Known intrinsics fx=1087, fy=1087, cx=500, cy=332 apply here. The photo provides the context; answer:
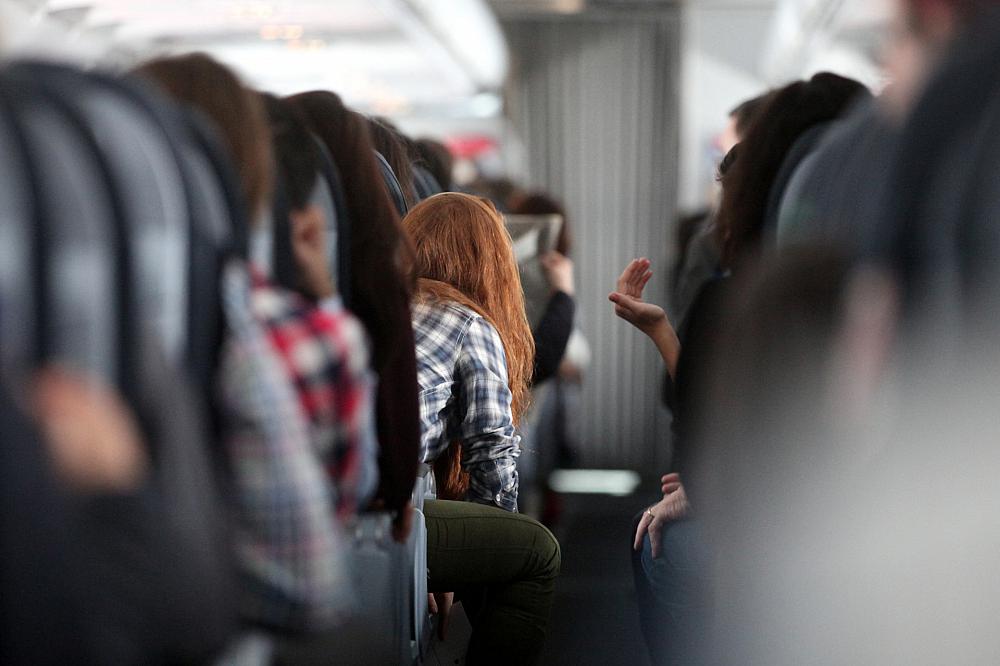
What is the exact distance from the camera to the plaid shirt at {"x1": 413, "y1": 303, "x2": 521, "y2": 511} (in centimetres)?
196

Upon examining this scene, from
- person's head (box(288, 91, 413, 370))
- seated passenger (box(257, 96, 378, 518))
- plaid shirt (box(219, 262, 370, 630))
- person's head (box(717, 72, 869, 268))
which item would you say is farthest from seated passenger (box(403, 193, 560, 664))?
plaid shirt (box(219, 262, 370, 630))

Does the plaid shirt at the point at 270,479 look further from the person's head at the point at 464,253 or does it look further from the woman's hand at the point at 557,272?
the woman's hand at the point at 557,272

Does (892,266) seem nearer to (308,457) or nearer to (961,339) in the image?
(961,339)

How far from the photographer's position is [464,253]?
1982 mm

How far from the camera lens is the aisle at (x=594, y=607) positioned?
2039 mm

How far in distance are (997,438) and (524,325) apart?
116cm

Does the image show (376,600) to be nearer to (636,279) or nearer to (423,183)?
(636,279)

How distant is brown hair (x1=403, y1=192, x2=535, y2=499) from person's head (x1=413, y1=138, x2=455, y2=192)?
21cm

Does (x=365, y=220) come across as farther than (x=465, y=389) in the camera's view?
No

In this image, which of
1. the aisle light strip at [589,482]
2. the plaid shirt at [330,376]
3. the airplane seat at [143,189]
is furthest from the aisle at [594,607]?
the airplane seat at [143,189]

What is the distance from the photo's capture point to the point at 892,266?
1.00 metres

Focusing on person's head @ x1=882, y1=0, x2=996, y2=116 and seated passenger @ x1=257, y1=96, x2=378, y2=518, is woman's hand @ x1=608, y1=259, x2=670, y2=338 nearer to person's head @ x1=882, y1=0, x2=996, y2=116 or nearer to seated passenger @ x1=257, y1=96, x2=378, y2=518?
seated passenger @ x1=257, y1=96, x2=378, y2=518

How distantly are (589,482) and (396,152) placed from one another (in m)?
2.78

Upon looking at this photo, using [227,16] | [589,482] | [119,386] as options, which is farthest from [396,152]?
[227,16]
